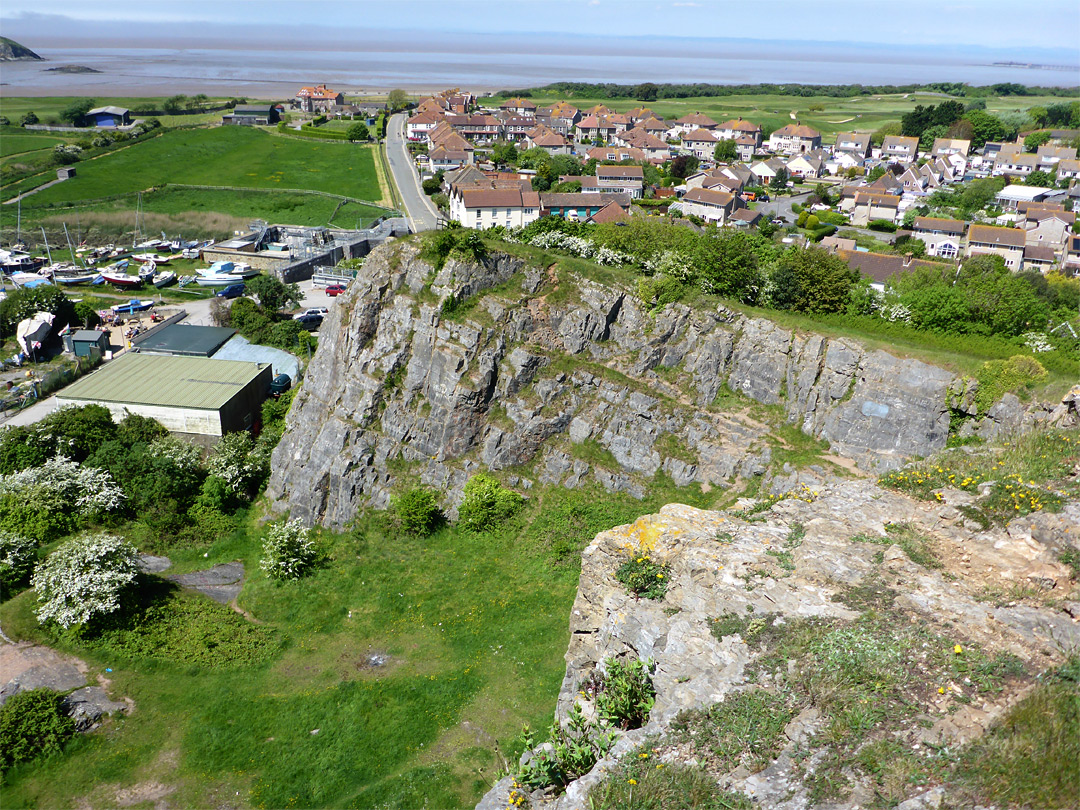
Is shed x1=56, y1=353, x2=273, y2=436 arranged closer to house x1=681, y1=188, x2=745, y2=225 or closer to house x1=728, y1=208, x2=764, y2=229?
house x1=728, y1=208, x2=764, y2=229

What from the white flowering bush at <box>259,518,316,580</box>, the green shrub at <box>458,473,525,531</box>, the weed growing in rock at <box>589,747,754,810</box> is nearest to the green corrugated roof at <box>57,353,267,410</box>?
the white flowering bush at <box>259,518,316,580</box>

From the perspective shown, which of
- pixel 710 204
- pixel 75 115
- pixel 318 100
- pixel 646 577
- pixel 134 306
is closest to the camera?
pixel 646 577

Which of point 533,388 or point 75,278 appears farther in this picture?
point 75,278

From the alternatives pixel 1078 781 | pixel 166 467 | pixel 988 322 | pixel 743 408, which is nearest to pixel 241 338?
pixel 166 467

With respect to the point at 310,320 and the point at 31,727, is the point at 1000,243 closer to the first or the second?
the point at 310,320

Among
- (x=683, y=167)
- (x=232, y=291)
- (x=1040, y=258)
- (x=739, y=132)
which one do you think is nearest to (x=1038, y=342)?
(x=1040, y=258)
